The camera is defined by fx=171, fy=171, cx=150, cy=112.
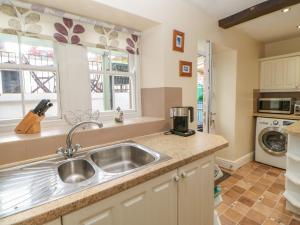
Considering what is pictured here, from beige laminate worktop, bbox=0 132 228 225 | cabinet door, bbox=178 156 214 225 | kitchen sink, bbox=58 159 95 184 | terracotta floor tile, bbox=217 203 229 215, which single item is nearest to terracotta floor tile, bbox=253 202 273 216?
terracotta floor tile, bbox=217 203 229 215

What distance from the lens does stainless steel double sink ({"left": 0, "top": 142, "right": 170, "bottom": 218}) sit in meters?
0.70

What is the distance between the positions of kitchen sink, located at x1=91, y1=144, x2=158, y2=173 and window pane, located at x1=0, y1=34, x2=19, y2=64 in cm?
96

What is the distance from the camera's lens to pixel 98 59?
173 centimetres

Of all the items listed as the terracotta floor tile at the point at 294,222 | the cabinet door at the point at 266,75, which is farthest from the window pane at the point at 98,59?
→ the cabinet door at the point at 266,75

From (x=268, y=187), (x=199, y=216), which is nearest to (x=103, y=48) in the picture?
(x=199, y=216)

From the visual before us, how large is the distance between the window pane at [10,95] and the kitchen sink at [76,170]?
643mm

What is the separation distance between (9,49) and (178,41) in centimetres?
151

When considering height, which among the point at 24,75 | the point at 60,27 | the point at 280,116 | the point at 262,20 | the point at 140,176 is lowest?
the point at 140,176

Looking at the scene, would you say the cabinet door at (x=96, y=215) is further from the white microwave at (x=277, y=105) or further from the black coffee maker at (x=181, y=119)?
the white microwave at (x=277, y=105)

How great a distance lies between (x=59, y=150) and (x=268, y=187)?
8.61 ft

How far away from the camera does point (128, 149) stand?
1.41 m

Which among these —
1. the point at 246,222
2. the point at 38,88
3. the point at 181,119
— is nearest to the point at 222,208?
the point at 246,222

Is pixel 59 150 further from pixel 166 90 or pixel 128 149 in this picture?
pixel 166 90

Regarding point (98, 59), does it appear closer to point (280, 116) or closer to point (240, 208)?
point (240, 208)
